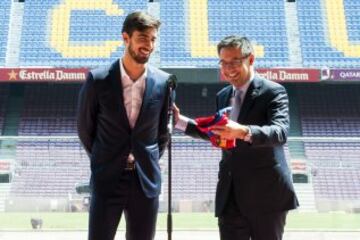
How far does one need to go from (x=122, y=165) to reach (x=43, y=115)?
13.1 meters

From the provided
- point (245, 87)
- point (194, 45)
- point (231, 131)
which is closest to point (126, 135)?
point (231, 131)

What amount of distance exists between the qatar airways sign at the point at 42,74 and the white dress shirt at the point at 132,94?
11.8 meters

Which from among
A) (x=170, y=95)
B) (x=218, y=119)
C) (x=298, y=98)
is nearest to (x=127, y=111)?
(x=170, y=95)

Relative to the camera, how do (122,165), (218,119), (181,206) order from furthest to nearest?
(181,206) < (122,165) < (218,119)

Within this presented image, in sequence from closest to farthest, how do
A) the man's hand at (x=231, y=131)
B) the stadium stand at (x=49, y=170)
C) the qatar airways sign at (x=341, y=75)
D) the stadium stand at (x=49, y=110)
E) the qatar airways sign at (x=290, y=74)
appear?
the man's hand at (x=231, y=131) < the stadium stand at (x=49, y=170) < the qatar airways sign at (x=290, y=74) < the qatar airways sign at (x=341, y=75) < the stadium stand at (x=49, y=110)

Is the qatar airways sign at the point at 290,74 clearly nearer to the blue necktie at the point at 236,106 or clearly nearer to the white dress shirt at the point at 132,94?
the blue necktie at the point at 236,106

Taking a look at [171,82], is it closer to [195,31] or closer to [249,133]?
[249,133]

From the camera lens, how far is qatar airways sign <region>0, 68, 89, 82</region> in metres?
13.5

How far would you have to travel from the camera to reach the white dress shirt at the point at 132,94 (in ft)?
6.72

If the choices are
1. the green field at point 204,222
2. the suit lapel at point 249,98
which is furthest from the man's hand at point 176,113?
the green field at point 204,222

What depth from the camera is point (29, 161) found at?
559cm

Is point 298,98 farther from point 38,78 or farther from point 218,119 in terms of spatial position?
point 218,119

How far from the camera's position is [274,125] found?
194 centimetres

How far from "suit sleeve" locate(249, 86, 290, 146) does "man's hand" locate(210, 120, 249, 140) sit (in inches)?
1.8
